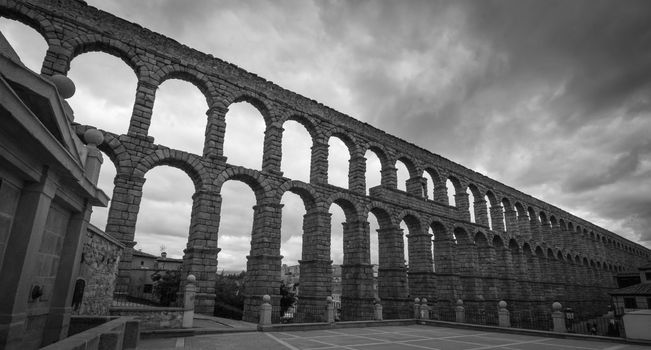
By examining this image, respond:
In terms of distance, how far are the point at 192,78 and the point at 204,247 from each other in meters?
8.51

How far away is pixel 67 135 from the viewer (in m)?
4.56

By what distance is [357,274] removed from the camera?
20422 mm

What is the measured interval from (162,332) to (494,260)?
2673cm

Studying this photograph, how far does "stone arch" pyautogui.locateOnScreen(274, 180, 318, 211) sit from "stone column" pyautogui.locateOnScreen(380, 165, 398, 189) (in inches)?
258

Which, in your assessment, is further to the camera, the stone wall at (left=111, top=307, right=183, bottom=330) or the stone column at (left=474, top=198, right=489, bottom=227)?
the stone column at (left=474, top=198, right=489, bottom=227)

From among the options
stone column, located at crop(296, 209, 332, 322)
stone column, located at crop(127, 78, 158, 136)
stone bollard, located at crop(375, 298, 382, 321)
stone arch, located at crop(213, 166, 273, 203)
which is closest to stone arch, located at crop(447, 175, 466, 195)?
stone column, located at crop(296, 209, 332, 322)

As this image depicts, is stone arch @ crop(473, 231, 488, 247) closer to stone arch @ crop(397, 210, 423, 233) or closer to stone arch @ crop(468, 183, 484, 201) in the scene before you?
stone arch @ crop(468, 183, 484, 201)

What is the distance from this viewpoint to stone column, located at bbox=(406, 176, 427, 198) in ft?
85.5

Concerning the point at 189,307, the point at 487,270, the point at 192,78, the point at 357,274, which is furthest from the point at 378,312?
the point at 192,78

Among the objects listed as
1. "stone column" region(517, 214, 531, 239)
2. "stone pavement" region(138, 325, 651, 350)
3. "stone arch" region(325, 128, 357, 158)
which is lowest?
"stone pavement" region(138, 325, 651, 350)

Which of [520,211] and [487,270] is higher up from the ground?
[520,211]

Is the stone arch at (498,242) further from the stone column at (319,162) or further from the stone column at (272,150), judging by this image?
the stone column at (272,150)

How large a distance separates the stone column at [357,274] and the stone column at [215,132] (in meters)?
9.14

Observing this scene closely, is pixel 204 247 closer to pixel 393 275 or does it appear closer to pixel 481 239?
pixel 393 275
